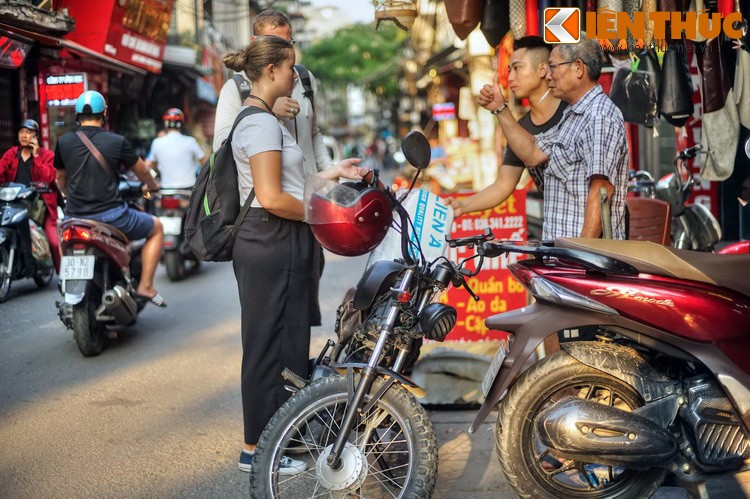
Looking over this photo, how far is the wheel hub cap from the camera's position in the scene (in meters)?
3.07

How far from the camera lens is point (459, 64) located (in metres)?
20.7

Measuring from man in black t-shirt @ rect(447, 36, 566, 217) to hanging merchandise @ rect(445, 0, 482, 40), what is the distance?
47.0 inches

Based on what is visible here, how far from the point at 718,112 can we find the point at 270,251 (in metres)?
2.89

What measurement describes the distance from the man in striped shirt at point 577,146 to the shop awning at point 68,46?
434 centimetres

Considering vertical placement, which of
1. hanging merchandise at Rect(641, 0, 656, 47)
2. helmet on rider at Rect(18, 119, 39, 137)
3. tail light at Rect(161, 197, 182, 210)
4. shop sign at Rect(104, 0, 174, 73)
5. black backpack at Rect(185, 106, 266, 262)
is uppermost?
shop sign at Rect(104, 0, 174, 73)

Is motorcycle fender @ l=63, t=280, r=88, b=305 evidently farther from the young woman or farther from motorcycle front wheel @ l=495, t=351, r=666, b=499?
motorcycle front wheel @ l=495, t=351, r=666, b=499

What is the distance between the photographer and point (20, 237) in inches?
268

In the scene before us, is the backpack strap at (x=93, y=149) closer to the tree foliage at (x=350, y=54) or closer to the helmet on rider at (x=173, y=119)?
the helmet on rider at (x=173, y=119)

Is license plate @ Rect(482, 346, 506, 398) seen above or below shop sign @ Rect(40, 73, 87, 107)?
below

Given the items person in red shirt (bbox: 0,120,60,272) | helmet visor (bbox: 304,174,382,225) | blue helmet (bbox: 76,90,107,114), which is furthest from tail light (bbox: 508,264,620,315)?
person in red shirt (bbox: 0,120,60,272)

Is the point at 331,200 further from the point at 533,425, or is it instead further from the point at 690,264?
the point at 690,264

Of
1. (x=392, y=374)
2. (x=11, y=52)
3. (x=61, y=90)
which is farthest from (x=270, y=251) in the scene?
(x=11, y=52)

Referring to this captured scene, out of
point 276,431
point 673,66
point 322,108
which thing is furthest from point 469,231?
point 322,108

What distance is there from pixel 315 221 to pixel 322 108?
3697 inches
